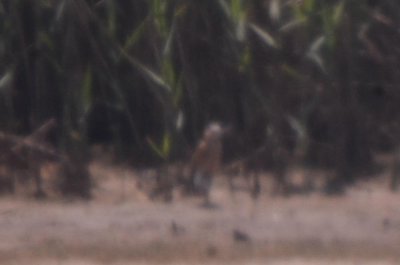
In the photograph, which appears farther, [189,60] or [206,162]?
[189,60]

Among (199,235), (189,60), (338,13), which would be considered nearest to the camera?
(199,235)

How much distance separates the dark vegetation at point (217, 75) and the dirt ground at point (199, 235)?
0.35 meters

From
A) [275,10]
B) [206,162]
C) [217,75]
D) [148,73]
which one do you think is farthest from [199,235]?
[275,10]

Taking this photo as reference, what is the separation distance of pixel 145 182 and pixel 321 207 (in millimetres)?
868

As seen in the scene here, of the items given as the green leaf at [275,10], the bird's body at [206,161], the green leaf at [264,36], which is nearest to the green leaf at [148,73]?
the bird's body at [206,161]

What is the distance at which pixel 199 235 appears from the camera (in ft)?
11.8

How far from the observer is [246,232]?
11.8ft

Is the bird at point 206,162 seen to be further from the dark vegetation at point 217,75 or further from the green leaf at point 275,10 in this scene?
the green leaf at point 275,10

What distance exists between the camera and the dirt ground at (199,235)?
351cm

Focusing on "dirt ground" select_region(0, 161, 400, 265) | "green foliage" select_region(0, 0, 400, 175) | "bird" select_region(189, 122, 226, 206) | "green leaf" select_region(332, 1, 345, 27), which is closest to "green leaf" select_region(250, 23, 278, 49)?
"green foliage" select_region(0, 0, 400, 175)

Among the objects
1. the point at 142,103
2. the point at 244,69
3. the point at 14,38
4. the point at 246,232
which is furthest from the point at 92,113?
the point at 246,232

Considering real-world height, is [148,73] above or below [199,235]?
above

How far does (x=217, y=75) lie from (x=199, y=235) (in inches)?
39.1

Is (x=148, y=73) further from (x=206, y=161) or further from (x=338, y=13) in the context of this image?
(x=338, y=13)
